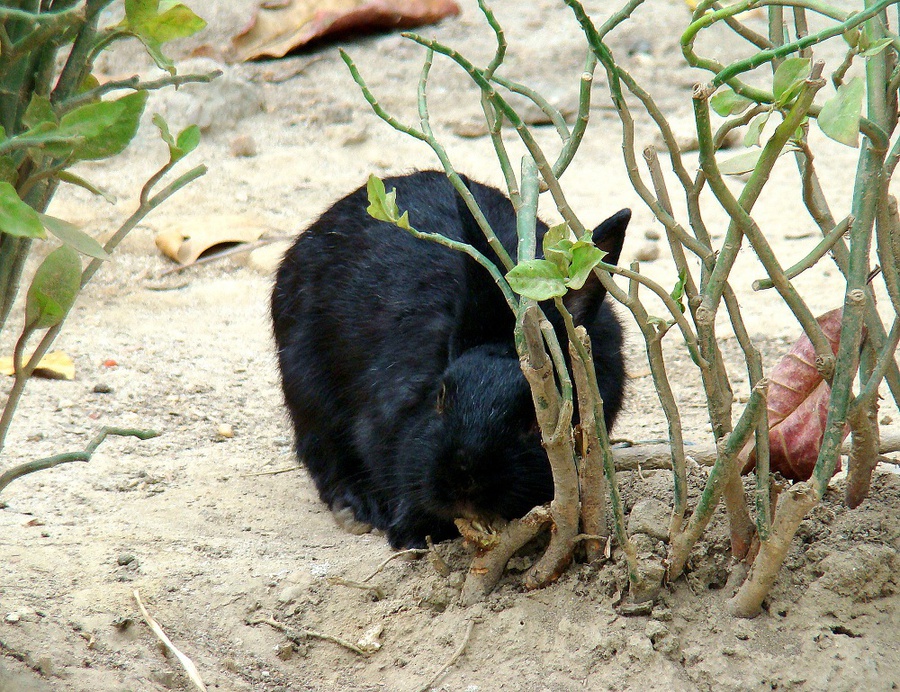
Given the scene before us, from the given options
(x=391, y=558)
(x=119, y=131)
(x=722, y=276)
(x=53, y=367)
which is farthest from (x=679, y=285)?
(x=53, y=367)

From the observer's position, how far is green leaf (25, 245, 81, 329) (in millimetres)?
1927

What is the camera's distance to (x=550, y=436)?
230 centimetres

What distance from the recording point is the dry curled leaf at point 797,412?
2.70 meters

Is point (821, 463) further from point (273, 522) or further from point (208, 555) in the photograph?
point (273, 522)

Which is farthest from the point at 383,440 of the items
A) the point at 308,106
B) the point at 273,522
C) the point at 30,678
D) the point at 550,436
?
the point at 308,106

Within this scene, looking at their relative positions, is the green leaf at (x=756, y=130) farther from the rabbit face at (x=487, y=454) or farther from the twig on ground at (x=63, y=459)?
the twig on ground at (x=63, y=459)

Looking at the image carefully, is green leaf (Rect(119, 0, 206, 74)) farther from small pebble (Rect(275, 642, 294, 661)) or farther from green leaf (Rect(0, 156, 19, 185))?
small pebble (Rect(275, 642, 294, 661))

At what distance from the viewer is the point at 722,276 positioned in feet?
6.83

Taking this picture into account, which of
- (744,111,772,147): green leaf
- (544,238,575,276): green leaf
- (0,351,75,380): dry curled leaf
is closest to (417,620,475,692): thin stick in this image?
(544,238,575,276): green leaf

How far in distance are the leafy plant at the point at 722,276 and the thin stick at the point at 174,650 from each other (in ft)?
2.91

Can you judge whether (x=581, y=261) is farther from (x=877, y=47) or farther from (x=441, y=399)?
(x=441, y=399)

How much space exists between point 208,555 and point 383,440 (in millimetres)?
715

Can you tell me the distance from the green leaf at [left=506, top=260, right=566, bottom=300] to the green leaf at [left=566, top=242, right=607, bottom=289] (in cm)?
A: 2

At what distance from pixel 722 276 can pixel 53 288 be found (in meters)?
1.27
